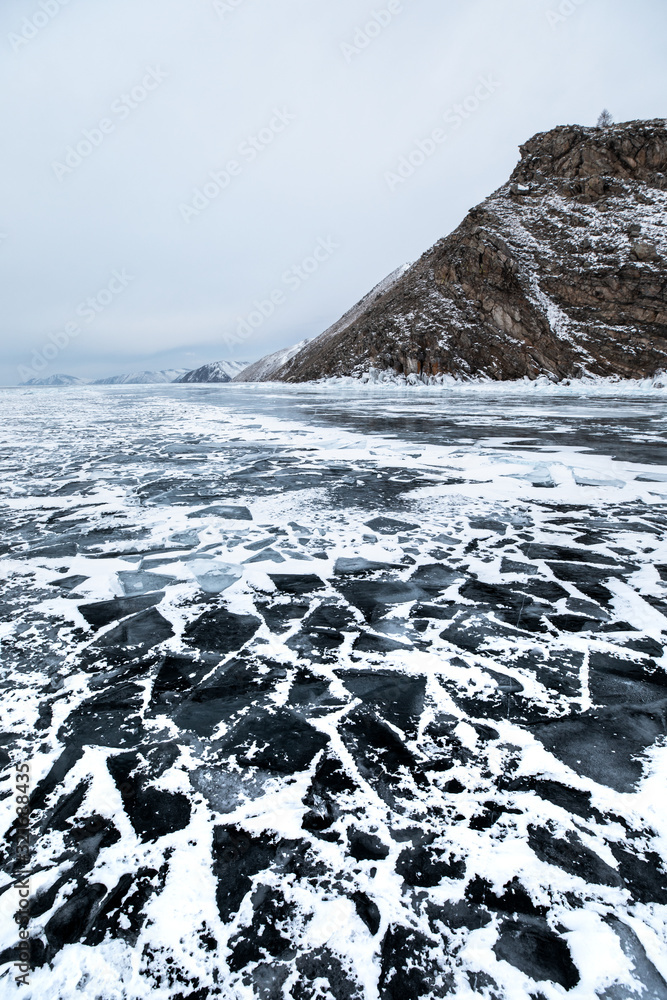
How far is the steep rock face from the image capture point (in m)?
33.5

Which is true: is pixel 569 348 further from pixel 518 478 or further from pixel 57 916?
pixel 57 916

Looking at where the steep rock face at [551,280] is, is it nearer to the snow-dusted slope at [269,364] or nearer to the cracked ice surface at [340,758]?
the cracked ice surface at [340,758]

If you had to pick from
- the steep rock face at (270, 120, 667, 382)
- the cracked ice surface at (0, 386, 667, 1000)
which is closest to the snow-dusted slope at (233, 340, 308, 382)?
the steep rock face at (270, 120, 667, 382)

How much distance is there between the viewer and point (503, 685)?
82.6 inches

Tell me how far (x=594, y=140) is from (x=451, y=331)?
Answer: 23.7m

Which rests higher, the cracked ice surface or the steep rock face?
the steep rock face

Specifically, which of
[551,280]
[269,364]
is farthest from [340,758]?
[269,364]

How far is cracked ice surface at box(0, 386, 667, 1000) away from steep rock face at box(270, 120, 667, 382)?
34.9m

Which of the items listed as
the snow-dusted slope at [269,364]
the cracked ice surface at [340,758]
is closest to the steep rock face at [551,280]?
the cracked ice surface at [340,758]

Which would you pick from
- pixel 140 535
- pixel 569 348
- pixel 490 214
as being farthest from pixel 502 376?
pixel 140 535

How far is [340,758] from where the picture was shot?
5.74 feet

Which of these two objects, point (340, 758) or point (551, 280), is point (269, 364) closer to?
point (551, 280)

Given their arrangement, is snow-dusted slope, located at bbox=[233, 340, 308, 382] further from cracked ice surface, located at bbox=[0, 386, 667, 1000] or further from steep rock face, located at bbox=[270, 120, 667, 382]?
cracked ice surface, located at bbox=[0, 386, 667, 1000]

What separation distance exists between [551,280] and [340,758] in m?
43.7
